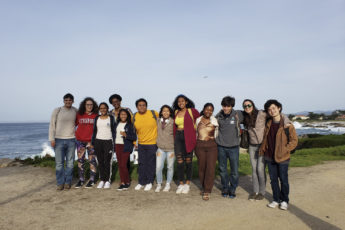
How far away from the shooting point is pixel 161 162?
19.0ft

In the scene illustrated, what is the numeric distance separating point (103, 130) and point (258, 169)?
12.0ft

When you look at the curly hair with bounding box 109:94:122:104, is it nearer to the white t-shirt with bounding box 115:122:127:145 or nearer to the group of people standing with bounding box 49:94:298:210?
the group of people standing with bounding box 49:94:298:210

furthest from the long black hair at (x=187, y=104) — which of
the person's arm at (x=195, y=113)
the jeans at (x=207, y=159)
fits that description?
the jeans at (x=207, y=159)

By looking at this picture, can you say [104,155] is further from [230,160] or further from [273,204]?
[273,204]

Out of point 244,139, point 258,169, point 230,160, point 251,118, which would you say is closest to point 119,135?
point 230,160

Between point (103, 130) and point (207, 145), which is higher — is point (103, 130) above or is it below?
above

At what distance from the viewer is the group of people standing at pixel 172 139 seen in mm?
4879

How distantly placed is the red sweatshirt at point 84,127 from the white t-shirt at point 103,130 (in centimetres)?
25

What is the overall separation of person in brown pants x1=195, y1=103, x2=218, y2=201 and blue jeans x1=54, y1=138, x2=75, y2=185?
3.11 m

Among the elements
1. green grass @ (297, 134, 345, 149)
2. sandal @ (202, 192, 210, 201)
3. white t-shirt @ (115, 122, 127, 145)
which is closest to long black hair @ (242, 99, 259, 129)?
sandal @ (202, 192, 210, 201)

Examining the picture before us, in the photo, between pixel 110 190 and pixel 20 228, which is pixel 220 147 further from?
pixel 20 228

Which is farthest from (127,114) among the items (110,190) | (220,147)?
(220,147)

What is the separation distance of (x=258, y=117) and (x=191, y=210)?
2275 millimetres

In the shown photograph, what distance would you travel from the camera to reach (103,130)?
585 cm
